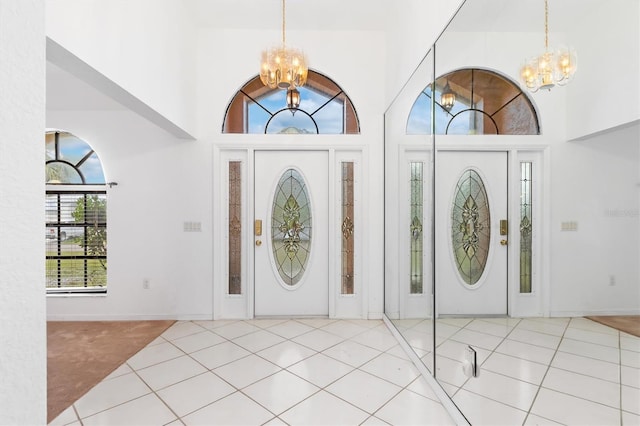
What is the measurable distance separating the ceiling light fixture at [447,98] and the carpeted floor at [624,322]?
1405 mm

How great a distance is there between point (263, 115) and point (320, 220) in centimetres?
138

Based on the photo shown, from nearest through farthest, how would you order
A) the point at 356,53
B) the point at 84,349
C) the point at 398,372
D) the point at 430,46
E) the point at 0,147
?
the point at 0,147
the point at 430,46
the point at 398,372
the point at 84,349
the point at 356,53

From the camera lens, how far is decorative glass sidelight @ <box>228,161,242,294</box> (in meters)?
3.57

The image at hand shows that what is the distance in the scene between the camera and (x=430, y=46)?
7.21ft

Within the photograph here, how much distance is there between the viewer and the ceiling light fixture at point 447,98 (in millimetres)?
1923

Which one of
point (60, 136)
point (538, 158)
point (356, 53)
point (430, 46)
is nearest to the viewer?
point (538, 158)

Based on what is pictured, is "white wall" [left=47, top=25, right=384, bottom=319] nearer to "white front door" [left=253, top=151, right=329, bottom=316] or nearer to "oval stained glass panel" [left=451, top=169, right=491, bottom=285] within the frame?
"white front door" [left=253, top=151, right=329, bottom=316]

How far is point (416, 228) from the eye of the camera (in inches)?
102

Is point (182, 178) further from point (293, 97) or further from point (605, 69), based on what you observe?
point (605, 69)

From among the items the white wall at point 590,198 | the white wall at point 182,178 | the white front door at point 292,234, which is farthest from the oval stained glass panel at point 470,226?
Answer: the white front door at point 292,234

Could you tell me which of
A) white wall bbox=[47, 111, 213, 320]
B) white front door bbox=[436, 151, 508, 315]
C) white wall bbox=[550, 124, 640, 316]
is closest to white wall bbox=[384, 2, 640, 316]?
white wall bbox=[550, 124, 640, 316]

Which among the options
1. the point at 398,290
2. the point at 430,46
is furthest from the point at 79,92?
the point at 398,290

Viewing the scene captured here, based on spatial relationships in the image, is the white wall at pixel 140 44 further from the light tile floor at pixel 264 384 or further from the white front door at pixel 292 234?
the light tile floor at pixel 264 384

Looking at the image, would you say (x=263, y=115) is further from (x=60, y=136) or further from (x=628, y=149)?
(x=628, y=149)
